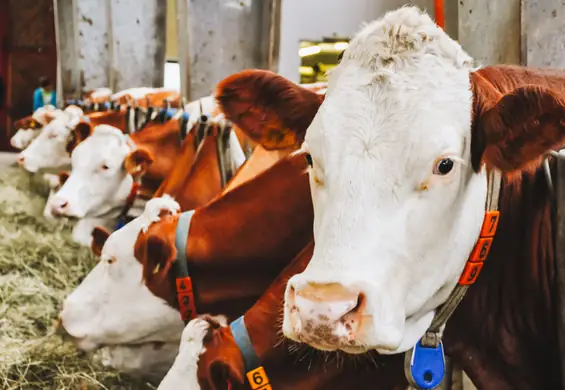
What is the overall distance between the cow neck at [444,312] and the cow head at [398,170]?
0.05 m

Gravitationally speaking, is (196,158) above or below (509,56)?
below

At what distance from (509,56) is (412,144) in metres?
2.12

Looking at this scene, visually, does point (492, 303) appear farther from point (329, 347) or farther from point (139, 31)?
point (139, 31)

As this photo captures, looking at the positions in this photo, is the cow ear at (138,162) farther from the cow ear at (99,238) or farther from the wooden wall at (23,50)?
the wooden wall at (23,50)

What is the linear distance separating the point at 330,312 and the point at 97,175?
3579 mm

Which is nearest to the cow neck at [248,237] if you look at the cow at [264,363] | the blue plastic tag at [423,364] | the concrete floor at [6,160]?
the cow at [264,363]

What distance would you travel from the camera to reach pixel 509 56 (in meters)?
3.56

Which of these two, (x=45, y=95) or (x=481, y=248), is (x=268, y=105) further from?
(x=45, y=95)

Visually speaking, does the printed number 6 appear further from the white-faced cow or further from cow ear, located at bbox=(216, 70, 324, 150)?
cow ear, located at bbox=(216, 70, 324, 150)

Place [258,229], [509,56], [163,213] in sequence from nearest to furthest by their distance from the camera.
A: [258,229]
[163,213]
[509,56]

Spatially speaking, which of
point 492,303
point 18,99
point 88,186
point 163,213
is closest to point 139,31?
point 88,186

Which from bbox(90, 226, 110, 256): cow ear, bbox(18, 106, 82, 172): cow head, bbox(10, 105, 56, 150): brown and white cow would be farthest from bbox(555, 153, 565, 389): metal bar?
bbox(10, 105, 56, 150): brown and white cow

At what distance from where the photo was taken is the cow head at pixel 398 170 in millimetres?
1559

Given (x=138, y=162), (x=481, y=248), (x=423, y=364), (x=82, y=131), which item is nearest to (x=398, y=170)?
(x=481, y=248)
